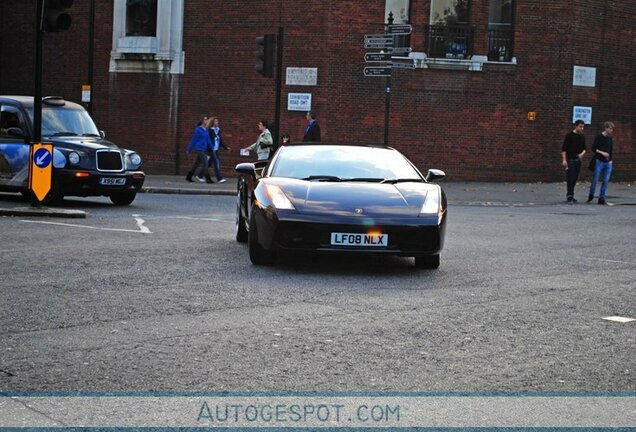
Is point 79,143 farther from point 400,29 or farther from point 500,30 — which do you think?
point 500,30

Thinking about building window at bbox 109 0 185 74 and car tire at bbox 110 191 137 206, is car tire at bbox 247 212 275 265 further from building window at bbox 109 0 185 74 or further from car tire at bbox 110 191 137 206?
building window at bbox 109 0 185 74

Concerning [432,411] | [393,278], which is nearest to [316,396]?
[432,411]

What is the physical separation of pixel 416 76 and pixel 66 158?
1514cm

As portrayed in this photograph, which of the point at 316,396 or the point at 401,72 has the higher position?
the point at 401,72

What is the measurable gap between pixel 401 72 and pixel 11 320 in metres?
25.4

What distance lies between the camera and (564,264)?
1198cm

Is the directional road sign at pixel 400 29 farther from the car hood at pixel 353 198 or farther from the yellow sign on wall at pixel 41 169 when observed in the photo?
the car hood at pixel 353 198

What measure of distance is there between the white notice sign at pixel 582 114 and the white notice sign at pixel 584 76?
0.71 metres

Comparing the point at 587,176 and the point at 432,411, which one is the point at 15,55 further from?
the point at 432,411

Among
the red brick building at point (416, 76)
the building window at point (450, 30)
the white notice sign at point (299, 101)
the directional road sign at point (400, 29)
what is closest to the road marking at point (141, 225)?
the directional road sign at point (400, 29)

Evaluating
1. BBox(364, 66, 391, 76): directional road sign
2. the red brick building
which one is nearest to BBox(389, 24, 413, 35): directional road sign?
BBox(364, 66, 391, 76): directional road sign

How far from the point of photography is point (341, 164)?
12039 millimetres

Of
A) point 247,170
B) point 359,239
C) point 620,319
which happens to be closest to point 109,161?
point 247,170

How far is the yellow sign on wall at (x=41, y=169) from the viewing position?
16203 millimetres
